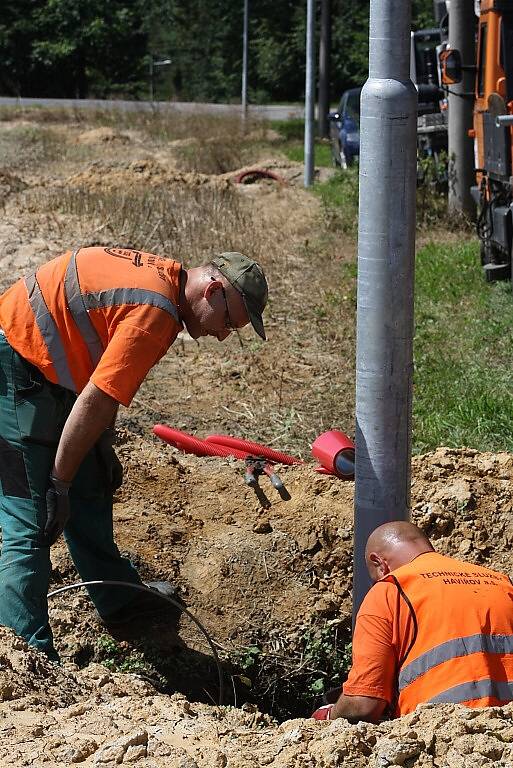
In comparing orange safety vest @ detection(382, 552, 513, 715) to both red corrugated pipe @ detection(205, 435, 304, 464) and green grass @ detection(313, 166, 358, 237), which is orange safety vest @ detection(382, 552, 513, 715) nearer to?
red corrugated pipe @ detection(205, 435, 304, 464)

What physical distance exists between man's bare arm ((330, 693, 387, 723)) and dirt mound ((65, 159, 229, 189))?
50.7ft

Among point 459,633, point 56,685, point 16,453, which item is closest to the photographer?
point 459,633

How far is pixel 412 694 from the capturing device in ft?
10.6

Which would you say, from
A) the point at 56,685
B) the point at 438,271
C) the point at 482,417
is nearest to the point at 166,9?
the point at 438,271

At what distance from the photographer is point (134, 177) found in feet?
62.6

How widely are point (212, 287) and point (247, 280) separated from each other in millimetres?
134

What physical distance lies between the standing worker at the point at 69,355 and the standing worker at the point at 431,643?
121 cm

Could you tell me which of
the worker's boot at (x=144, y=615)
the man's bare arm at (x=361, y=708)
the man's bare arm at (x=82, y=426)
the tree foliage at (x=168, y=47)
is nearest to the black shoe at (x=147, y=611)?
the worker's boot at (x=144, y=615)

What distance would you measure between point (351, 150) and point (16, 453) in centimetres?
1981

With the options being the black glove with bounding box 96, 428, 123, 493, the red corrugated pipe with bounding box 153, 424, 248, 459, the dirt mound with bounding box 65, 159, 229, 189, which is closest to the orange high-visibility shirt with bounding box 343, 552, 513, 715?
the black glove with bounding box 96, 428, 123, 493

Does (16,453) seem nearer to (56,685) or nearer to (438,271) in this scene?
(56,685)

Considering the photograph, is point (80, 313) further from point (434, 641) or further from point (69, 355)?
point (434, 641)

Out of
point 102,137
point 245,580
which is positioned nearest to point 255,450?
point 245,580

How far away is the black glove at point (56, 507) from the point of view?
4168 mm
